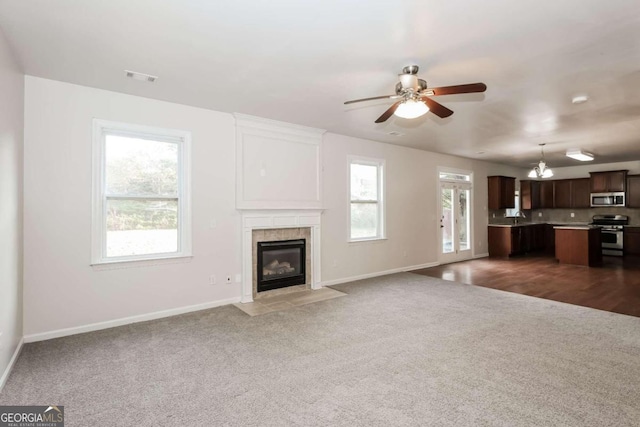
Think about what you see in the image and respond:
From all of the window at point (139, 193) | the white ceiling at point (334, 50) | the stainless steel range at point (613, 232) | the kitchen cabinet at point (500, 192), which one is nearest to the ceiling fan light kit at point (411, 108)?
the white ceiling at point (334, 50)

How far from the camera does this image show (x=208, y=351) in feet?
10.1

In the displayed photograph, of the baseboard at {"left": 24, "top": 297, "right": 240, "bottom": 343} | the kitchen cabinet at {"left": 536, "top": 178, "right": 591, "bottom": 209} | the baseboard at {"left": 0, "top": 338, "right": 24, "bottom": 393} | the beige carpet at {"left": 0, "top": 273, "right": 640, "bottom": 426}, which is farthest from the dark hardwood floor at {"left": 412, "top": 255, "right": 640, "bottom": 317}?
the baseboard at {"left": 0, "top": 338, "right": 24, "bottom": 393}

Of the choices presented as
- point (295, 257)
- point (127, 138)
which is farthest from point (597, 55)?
point (127, 138)

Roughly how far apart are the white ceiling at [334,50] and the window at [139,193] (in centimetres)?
57

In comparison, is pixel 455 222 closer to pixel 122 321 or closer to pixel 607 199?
pixel 607 199

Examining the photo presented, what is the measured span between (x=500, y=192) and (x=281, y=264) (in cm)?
701

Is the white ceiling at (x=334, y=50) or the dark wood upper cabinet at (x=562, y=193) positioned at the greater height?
the white ceiling at (x=334, y=50)

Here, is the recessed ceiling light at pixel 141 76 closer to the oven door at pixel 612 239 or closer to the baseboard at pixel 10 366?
the baseboard at pixel 10 366

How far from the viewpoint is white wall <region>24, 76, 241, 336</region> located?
3.33m

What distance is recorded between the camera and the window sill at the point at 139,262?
366 cm

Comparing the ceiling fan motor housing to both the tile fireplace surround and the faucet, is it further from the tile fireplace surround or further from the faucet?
the faucet

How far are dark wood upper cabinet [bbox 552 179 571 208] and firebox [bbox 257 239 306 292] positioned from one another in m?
9.32

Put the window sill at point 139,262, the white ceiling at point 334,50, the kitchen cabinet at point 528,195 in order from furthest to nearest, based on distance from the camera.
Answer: the kitchen cabinet at point 528,195 → the window sill at point 139,262 → the white ceiling at point 334,50

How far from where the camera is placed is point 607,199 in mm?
9125
